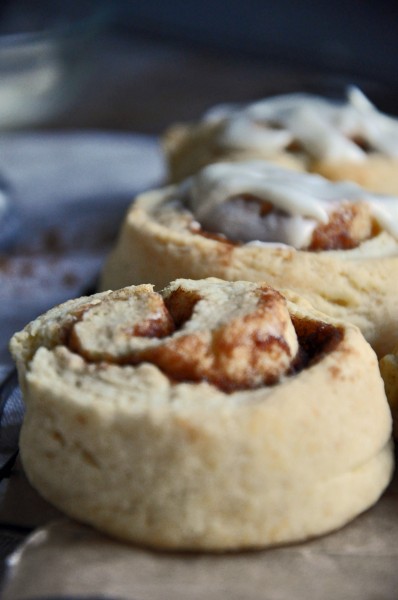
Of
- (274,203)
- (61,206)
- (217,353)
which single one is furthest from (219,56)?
(217,353)

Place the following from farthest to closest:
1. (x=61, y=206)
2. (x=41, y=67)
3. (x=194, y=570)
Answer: (x=41, y=67), (x=61, y=206), (x=194, y=570)

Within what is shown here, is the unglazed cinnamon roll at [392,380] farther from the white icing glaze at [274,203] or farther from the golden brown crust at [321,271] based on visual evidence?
the white icing glaze at [274,203]

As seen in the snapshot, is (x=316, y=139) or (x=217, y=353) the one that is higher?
(x=217, y=353)

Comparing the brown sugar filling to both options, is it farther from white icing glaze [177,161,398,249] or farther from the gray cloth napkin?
the gray cloth napkin

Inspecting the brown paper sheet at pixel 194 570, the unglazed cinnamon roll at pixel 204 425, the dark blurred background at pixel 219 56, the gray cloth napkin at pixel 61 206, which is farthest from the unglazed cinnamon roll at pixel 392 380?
the dark blurred background at pixel 219 56

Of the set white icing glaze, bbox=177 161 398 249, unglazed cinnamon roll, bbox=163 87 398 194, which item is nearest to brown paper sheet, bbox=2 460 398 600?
white icing glaze, bbox=177 161 398 249

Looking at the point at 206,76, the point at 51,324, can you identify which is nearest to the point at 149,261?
the point at 51,324

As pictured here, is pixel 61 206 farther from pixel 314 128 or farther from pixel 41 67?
pixel 314 128
